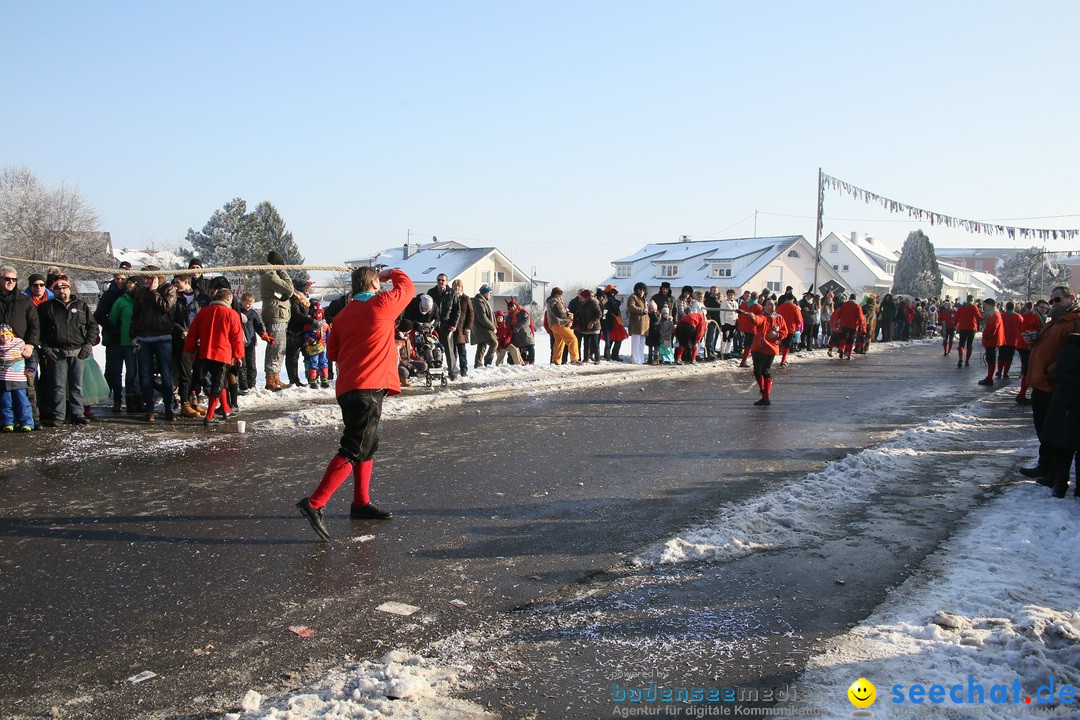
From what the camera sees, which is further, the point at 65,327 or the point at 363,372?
the point at 65,327

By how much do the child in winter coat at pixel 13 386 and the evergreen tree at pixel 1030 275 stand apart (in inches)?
3260

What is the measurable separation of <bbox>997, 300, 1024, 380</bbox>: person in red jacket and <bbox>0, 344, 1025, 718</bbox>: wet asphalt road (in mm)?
9380

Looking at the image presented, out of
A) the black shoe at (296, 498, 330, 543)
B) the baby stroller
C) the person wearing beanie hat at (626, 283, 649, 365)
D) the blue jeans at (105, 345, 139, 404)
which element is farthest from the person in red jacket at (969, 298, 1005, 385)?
the blue jeans at (105, 345, 139, 404)

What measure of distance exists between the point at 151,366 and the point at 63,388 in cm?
103

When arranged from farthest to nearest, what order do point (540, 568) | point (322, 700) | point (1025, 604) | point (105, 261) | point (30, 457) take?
point (105, 261) → point (30, 457) → point (540, 568) → point (1025, 604) → point (322, 700)

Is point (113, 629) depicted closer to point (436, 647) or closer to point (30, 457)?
point (436, 647)

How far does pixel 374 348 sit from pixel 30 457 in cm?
441

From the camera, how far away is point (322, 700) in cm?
330

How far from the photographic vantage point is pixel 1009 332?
56.4 feet

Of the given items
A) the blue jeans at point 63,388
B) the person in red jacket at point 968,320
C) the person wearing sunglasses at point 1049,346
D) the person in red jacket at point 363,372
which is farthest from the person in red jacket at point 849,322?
the blue jeans at point 63,388

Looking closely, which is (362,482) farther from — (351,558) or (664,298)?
(664,298)

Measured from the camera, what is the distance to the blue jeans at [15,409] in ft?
28.6

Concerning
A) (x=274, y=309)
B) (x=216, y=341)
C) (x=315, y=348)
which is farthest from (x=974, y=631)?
(x=274, y=309)

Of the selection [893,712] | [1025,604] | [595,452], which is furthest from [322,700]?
[595,452]
